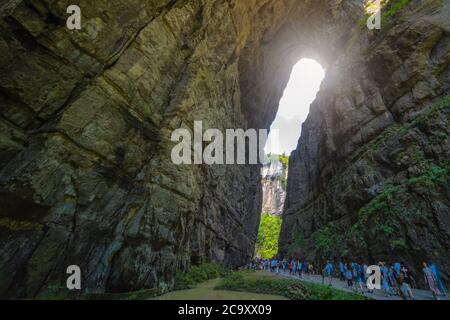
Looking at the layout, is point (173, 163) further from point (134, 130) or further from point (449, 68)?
point (449, 68)

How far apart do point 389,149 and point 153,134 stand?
18.7m

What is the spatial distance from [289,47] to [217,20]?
22.9 metres

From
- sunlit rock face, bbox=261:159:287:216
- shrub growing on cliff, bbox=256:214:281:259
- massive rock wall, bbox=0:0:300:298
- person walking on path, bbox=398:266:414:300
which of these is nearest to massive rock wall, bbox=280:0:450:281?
person walking on path, bbox=398:266:414:300

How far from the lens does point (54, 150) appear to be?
31.0 ft

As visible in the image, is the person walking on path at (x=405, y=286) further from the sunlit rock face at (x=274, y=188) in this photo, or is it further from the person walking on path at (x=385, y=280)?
the sunlit rock face at (x=274, y=188)

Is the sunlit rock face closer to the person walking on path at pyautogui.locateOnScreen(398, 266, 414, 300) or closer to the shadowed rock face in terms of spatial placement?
the shadowed rock face

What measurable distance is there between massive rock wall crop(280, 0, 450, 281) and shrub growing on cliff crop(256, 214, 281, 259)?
155 feet

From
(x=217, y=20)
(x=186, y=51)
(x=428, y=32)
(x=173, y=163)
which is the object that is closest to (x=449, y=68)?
(x=428, y=32)

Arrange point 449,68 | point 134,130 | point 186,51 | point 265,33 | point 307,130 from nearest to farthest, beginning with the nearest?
point 134,130 → point 186,51 → point 449,68 → point 265,33 → point 307,130

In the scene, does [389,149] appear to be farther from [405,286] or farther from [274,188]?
[274,188]

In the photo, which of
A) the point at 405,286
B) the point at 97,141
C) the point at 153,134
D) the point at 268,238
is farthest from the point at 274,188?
the point at 97,141

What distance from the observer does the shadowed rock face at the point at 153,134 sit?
356 inches

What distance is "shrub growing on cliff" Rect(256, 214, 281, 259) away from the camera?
76.8 m
